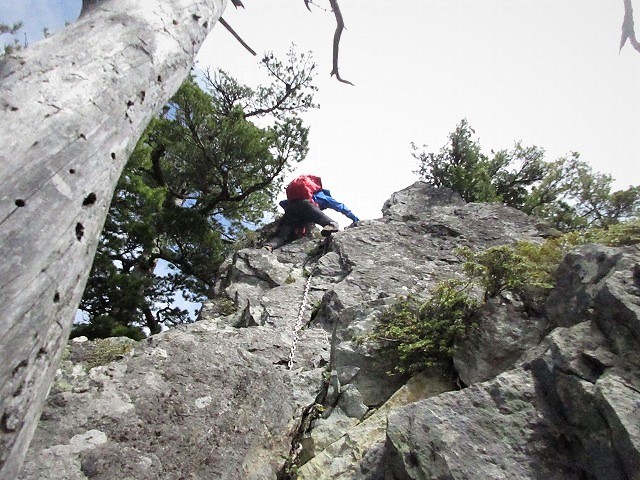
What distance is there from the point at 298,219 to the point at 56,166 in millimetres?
9220

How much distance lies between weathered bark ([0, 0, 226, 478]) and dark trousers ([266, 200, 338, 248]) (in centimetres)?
819

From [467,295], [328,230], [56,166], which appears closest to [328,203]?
[328,230]

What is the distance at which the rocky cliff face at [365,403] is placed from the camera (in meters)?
3.04

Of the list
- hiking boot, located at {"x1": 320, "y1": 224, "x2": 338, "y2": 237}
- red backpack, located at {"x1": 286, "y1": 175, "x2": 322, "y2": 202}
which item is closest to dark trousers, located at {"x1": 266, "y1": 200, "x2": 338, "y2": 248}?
red backpack, located at {"x1": 286, "y1": 175, "x2": 322, "y2": 202}

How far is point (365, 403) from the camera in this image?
4750 millimetres

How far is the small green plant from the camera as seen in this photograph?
5047mm

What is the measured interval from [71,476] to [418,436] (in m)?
2.39

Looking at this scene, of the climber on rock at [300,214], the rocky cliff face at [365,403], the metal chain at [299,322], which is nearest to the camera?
the rocky cliff face at [365,403]

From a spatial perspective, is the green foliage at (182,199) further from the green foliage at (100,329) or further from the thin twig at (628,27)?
the thin twig at (628,27)

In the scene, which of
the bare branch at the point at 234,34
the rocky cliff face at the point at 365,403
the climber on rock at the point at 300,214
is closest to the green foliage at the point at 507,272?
the rocky cliff face at the point at 365,403

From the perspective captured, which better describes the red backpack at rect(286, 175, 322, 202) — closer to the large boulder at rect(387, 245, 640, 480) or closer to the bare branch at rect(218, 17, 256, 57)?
the bare branch at rect(218, 17, 256, 57)

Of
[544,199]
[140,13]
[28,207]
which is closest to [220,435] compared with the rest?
[28,207]

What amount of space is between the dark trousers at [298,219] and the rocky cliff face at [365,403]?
4648 mm

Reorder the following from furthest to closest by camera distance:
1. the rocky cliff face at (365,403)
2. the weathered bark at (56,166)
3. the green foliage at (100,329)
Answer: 1. the green foliage at (100,329)
2. the rocky cliff face at (365,403)
3. the weathered bark at (56,166)
